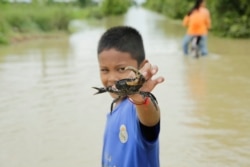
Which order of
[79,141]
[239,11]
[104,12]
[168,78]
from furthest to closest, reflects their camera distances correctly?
[104,12]
[239,11]
[168,78]
[79,141]

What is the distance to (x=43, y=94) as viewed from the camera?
6.79 meters

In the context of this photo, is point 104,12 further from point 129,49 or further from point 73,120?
point 129,49

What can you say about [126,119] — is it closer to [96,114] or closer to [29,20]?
[96,114]

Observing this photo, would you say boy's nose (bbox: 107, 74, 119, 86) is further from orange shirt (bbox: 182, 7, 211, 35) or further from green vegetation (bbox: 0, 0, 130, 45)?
green vegetation (bbox: 0, 0, 130, 45)

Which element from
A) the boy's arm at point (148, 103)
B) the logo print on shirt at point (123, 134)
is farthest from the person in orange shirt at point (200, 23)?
the boy's arm at point (148, 103)

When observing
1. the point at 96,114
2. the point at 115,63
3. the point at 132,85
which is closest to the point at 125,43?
the point at 115,63

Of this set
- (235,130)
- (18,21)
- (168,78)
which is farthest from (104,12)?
(235,130)

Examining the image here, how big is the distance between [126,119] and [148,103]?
0.93ft

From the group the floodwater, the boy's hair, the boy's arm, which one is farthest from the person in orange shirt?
the boy's arm

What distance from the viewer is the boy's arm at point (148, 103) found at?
1.49m

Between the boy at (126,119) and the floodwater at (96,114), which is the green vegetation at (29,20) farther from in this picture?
the boy at (126,119)

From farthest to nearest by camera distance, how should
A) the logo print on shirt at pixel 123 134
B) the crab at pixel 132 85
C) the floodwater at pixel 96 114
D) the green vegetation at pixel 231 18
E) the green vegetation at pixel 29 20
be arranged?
the green vegetation at pixel 29 20
the green vegetation at pixel 231 18
the floodwater at pixel 96 114
the logo print on shirt at pixel 123 134
the crab at pixel 132 85

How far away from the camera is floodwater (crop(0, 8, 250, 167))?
417 cm

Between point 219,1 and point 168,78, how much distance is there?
1032 centimetres
